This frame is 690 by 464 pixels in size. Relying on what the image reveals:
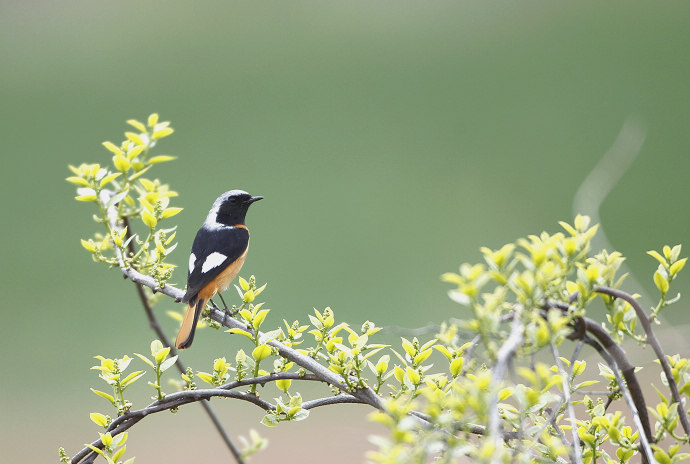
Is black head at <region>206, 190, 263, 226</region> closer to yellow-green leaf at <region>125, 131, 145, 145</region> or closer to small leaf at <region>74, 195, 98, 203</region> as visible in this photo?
yellow-green leaf at <region>125, 131, 145, 145</region>

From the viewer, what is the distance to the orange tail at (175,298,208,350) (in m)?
3.31

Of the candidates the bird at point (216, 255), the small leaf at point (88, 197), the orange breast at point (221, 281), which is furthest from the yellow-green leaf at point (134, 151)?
the orange breast at point (221, 281)

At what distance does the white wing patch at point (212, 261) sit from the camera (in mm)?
3795

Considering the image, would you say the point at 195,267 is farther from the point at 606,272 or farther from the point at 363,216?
the point at 363,216

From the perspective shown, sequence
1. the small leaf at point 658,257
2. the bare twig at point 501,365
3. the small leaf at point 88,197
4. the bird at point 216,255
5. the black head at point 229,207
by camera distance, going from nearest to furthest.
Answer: the bare twig at point 501,365 → the small leaf at point 658,257 → the small leaf at point 88,197 → the bird at point 216,255 → the black head at point 229,207

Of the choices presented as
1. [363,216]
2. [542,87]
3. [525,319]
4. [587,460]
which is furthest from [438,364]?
[542,87]

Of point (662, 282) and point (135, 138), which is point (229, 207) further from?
point (662, 282)

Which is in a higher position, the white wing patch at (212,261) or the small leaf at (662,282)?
the white wing patch at (212,261)

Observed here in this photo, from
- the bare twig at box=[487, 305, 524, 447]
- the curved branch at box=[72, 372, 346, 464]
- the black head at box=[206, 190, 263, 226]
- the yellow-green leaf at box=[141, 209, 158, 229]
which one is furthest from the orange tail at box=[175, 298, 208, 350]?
the bare twig at box=[487, 305, 524, 447]

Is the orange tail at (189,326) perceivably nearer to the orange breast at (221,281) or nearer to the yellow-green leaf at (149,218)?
the orange breast at (221,281)

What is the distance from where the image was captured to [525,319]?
4.64 ft

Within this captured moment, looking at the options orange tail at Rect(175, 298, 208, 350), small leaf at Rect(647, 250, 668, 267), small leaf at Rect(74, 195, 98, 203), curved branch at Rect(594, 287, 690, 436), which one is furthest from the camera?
orange tail at Rect(175, 298, 208, 350)

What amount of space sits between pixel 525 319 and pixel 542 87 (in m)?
14.7

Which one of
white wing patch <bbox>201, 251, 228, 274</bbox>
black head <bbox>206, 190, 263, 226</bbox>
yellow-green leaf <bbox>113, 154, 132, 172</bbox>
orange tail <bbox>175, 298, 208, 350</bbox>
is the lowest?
orange tail <bbox>175, 298, 208, 350</bbox>
